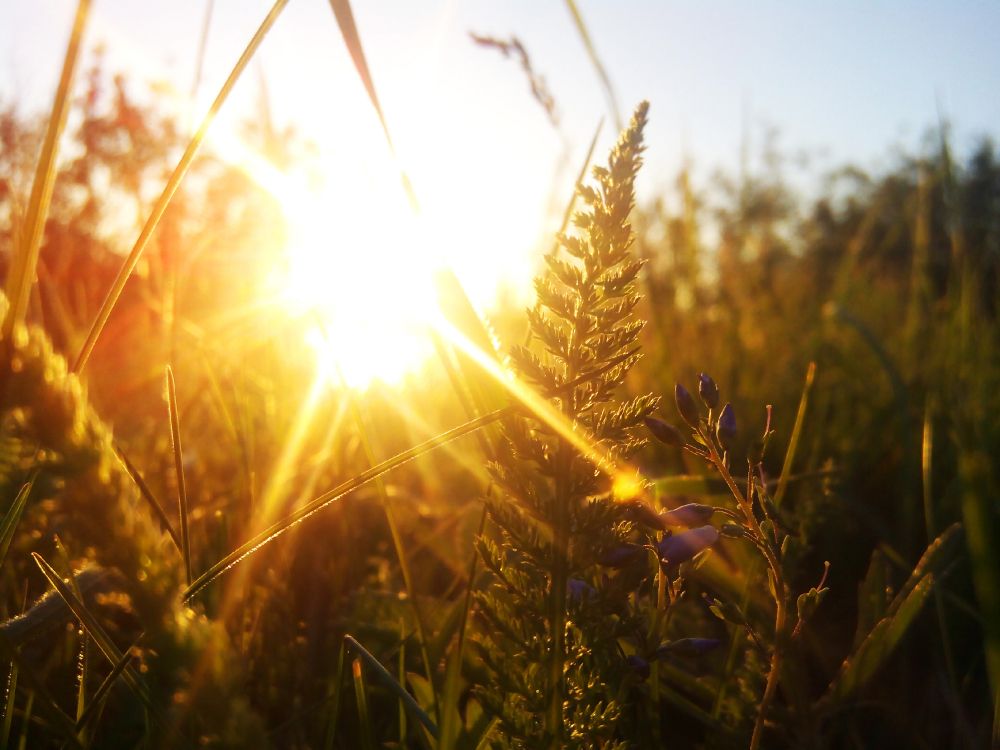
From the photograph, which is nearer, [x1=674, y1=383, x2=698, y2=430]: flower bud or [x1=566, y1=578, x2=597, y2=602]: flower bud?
[x1=566, y1=578, x2=597, y2=602]: flower bud

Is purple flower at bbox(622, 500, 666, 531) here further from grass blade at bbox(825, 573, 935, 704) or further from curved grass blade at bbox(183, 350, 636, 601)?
grass blade at bbox(825, 573, 935, 704)

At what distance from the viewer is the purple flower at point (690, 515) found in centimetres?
100

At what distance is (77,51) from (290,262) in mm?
1704

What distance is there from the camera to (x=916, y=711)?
1.53 m

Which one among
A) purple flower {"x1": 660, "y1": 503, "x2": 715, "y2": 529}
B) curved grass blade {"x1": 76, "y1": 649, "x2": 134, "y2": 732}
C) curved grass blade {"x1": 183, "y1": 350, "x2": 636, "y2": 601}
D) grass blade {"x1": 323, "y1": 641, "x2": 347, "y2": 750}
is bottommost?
purple flower {"x1": 660, "y1": 503, "x2": 715, "y2": 529}

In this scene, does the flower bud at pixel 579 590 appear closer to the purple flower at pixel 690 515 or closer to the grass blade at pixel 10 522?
the purple flower at pixel 690 515

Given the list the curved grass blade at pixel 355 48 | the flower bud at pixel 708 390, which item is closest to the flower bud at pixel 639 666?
the flower bud at pixel 708 390

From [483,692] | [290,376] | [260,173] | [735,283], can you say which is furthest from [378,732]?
[735,283]

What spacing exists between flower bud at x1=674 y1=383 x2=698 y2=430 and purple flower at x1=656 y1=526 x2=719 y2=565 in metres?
0.14

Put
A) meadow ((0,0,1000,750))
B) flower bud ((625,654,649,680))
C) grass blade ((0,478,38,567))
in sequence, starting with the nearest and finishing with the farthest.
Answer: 1. meadow ((0,0,1000,750))
2. flower bud ((625,654,649,680))
3. grass blade ((0,478,38,567))

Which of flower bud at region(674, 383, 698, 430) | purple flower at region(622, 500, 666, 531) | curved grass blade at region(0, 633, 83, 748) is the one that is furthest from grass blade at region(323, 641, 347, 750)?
flower bud at region(674, 383, 698, 430)

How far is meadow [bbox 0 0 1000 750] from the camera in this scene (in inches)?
31.8

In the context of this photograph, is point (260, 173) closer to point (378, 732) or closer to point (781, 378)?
point (378, 732)

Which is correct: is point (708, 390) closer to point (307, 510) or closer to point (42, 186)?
point (307, 510)
